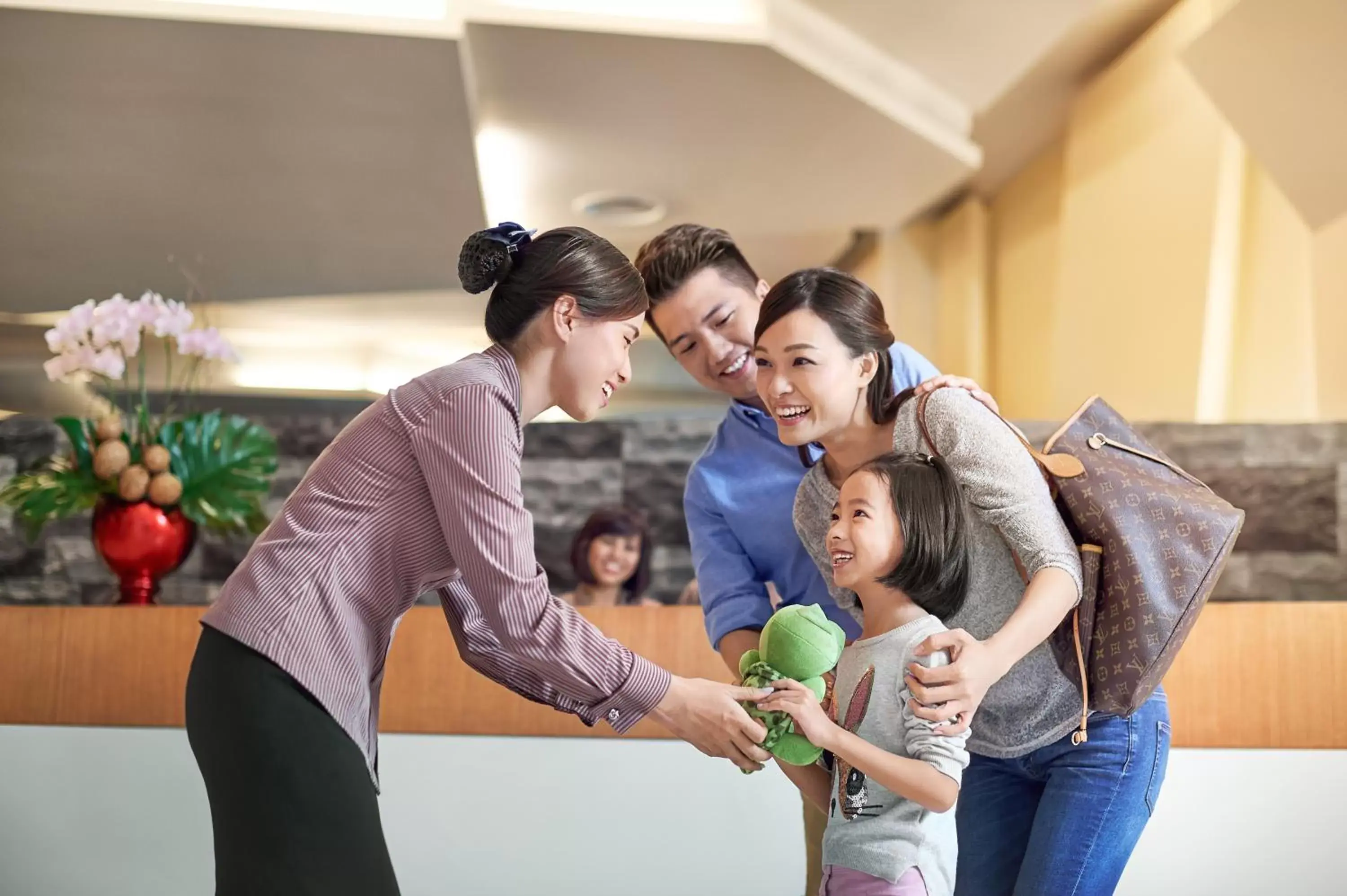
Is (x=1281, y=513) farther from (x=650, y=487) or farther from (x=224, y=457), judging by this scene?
(x=224, y=457)

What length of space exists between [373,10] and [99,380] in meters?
2.20

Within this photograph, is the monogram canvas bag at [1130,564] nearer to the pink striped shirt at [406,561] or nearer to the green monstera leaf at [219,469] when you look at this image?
the pink striped shirt at [406,561]

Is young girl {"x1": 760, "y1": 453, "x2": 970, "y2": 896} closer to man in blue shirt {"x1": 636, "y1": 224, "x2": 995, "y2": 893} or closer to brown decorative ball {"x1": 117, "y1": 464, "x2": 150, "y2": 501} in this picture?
man in blue shirt {"x1": 636, "y1": 224, "x2": 995, "y2": 893}

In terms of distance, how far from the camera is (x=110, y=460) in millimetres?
2393

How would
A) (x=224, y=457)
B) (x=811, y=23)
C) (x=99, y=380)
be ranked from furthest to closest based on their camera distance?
(x=811, y=23)
(x=99, y=380)
(x=224, y=457)

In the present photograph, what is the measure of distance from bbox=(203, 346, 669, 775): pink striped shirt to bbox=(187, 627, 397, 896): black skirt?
3cm

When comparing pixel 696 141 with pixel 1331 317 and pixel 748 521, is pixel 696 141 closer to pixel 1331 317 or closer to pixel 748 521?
pixel 1331 317

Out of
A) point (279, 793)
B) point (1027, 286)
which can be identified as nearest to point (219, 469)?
point (279, 793)

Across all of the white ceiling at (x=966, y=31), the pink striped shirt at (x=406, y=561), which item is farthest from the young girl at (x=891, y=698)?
the white ceiling at (x=966, y=31)

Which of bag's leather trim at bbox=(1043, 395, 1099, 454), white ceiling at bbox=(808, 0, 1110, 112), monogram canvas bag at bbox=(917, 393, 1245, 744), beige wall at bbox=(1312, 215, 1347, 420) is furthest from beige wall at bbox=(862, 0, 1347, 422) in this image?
monogram canvas bag at bbox=(917, 393, 1245, 744)

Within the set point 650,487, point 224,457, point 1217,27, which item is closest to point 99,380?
point 224,457

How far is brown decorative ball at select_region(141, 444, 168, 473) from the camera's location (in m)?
2.43

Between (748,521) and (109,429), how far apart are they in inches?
58.8

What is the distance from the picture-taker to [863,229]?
6855mm
